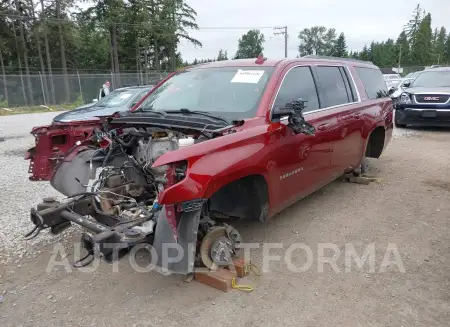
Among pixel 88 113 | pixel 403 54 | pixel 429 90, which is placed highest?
pixel 403 54

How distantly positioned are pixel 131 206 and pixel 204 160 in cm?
97

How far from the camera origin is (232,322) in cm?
278

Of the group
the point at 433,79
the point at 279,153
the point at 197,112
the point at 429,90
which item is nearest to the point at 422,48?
the point at 433,79

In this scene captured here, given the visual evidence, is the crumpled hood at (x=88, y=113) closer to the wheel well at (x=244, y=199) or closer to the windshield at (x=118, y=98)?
the windshield at (x=118, y=98)

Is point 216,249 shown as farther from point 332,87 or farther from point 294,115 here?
point 332,87

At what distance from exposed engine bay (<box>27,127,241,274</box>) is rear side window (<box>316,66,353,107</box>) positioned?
1939mm

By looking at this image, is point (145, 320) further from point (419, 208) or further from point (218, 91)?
point (419, 208)

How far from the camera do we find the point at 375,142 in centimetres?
631

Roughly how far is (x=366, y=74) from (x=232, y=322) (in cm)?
454

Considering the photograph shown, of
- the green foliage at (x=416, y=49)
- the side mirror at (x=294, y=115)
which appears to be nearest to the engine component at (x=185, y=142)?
the side mirror at (x=294, y=115)

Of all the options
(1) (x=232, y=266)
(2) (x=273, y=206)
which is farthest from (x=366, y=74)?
(1) (x=232, y=266)

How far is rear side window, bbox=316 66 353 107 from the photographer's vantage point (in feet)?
15.0

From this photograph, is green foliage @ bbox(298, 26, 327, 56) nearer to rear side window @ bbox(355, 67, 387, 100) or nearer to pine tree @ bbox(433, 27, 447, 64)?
pine tree @ bbox(433, 27, 447, 64)

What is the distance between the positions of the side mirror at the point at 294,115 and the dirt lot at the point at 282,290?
121cm
